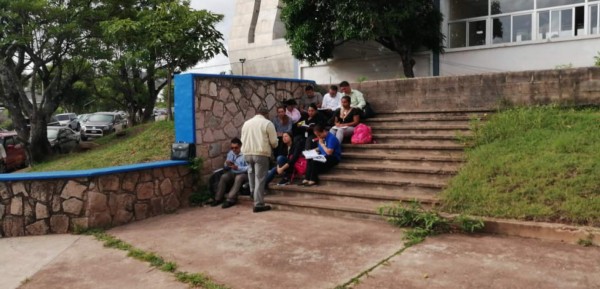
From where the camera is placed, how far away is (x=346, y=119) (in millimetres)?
8609

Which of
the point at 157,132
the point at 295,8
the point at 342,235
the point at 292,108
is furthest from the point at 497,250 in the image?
the point at 295,8

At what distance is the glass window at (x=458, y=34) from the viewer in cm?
1661

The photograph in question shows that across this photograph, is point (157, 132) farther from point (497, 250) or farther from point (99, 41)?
point (497, 250)

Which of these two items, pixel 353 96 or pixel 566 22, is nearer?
pixel 353 96

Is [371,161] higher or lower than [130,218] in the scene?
higher

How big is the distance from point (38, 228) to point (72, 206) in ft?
1.73

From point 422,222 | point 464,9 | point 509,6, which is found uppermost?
point 464,9

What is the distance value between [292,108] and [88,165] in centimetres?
621

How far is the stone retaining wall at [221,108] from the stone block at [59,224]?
2.25 meters

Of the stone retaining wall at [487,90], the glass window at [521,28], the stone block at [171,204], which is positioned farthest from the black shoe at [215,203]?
the glass window at [521,28]

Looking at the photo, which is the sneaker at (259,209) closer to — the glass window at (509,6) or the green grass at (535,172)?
the green grass at (535,172)

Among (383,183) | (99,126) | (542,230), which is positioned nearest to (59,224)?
(383,183)

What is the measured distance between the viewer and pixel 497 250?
→ 179 inches

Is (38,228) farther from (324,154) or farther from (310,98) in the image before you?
(310,98)
